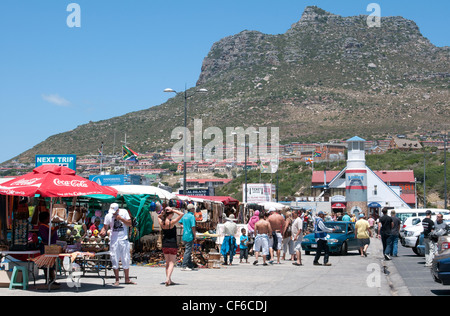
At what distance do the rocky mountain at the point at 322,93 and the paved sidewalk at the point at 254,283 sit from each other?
92.0 meters

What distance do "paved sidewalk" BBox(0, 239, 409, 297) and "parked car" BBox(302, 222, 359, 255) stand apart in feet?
17.8

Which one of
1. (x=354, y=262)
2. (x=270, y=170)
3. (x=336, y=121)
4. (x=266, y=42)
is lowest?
(x=354, y=262)

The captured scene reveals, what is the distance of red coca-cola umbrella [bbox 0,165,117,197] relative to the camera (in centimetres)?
1202

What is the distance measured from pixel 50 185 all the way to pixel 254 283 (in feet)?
16.8

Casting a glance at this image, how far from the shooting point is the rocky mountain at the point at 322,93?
377ft

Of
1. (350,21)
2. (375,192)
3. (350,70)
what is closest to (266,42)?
(350,21)

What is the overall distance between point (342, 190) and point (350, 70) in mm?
69740

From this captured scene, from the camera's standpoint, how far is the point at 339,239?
24.7 meters

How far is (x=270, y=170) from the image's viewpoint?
57938mm

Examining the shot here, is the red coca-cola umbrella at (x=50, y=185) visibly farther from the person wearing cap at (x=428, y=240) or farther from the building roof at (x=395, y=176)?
the building roof at (x=395, y=176)

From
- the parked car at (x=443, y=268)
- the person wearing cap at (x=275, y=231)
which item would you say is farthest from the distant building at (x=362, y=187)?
the parked car at (x=443, y=268)

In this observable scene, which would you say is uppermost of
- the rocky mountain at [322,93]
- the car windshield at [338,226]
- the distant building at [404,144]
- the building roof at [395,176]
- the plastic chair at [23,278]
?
the rocky mountain at [322,93]

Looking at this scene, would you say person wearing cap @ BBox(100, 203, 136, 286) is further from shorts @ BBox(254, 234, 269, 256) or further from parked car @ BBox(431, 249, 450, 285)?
shorts @ BBox(254, 234, 269, 256)
